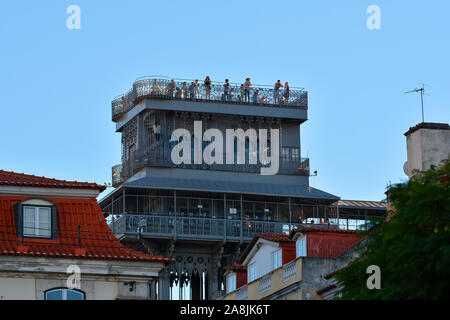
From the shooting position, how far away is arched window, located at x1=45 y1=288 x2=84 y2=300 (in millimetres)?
42969

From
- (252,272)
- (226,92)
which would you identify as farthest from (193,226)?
(252,272)

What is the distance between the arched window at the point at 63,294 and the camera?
42969mm

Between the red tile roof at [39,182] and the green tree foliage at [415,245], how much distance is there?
13.6 meters

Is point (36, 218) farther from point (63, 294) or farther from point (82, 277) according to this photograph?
point (63, 294)

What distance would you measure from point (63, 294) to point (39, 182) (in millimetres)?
5089

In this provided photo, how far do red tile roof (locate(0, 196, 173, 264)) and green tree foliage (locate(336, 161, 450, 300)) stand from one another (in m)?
10.9

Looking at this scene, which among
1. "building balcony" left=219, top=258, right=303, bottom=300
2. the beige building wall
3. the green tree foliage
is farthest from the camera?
"building balcony" left=219, top=258, right=303, bottom=300

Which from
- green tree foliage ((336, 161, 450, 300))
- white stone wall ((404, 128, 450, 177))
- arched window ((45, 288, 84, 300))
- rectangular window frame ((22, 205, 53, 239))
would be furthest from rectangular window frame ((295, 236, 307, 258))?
green tree foliage ((336, 161, 450, 300))

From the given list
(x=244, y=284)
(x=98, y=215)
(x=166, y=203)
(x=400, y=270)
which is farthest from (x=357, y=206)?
(x=400, y=270)

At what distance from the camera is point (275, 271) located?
189 feet

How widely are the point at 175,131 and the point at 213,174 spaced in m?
3.60

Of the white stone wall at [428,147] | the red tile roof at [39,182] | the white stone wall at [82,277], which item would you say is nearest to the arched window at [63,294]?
the white stone wall at [82,277]

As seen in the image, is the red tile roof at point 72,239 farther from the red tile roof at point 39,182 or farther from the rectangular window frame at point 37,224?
the red tile roof at point 39,182

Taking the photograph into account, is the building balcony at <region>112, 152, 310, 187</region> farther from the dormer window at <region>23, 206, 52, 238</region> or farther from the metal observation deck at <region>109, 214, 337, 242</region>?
the dormer window at <region>23, 206, 52, 238</region>
